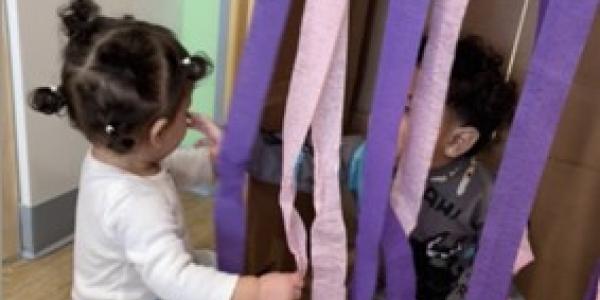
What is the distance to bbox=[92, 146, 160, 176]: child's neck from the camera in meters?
0.89

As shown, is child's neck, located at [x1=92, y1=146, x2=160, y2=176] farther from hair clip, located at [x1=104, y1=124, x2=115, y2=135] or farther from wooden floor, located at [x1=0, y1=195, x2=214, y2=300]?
wooden floor, located at [x1=0, y1=195, x2=214, y2=300]

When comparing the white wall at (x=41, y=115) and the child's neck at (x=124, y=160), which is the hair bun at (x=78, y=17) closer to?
the child's neck at (x=124, y=160)

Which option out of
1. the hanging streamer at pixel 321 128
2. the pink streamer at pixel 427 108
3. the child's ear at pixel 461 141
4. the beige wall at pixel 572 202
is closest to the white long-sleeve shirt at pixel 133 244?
the hanging streamer at pixel 321 128

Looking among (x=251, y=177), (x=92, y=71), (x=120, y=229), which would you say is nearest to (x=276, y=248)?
(x=251, y=177)

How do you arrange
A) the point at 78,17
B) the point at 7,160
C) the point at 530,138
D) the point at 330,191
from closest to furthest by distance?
1. the point at 530,138
2. the point at 330,191
3. the point at 78,17
4. the point at 7,160

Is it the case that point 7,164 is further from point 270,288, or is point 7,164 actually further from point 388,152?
point 388,152

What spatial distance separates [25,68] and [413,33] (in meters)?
0.81

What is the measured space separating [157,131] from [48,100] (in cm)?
14

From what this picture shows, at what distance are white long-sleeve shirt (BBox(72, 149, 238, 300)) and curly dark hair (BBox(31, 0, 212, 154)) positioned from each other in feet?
0.19

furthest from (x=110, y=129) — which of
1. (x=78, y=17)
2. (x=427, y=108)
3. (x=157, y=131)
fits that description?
(x=427, y=108)

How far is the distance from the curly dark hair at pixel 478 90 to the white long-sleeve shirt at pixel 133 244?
389mm

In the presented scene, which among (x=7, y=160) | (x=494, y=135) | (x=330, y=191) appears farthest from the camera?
(x=7, y=160)

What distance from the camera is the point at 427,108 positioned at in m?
0.72

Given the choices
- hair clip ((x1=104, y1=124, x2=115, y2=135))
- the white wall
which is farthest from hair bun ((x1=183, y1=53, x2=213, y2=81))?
the white wall
